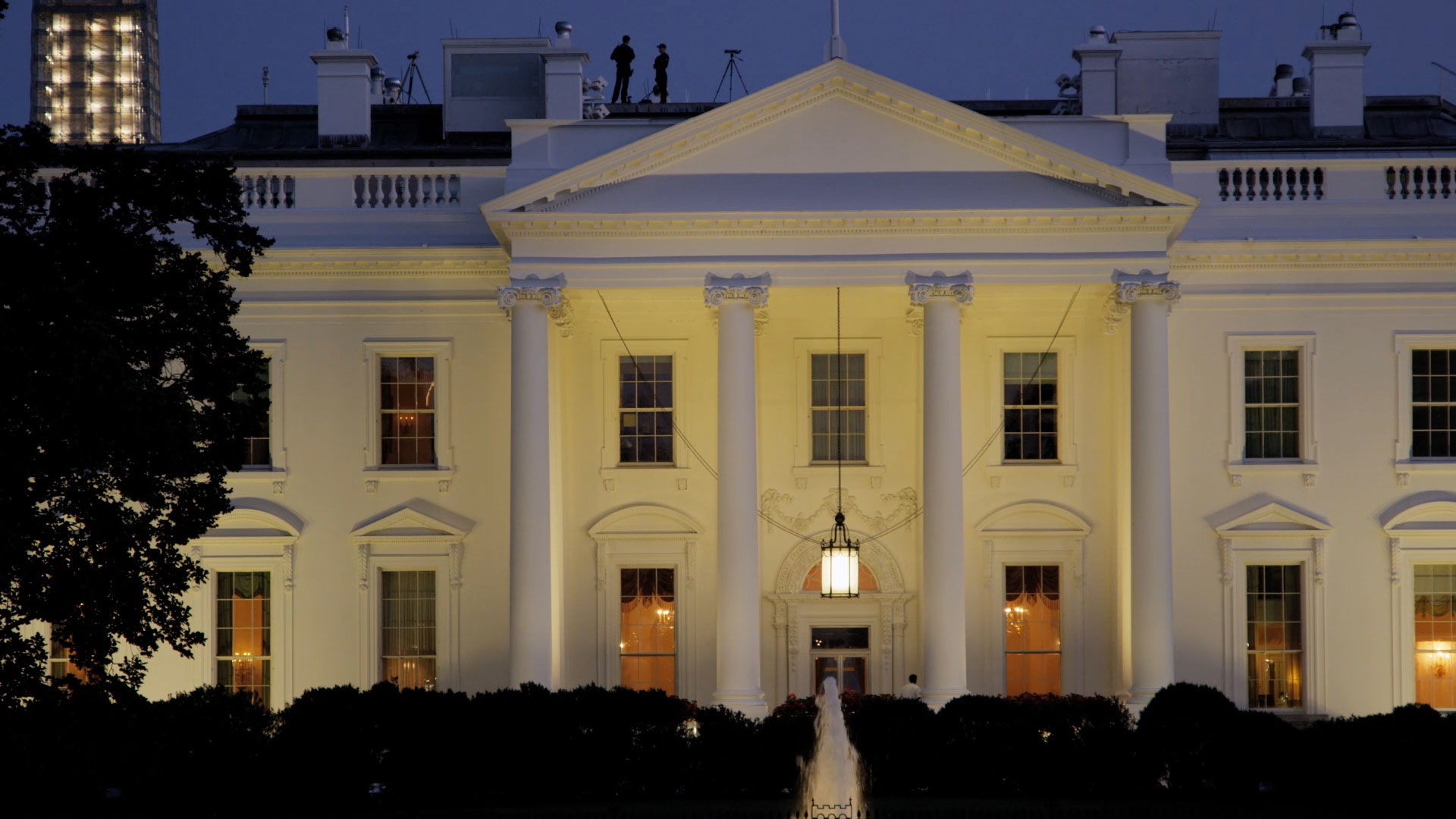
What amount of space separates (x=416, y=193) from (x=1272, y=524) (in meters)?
16.3

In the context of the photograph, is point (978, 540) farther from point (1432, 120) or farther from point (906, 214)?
point (1432, 120)

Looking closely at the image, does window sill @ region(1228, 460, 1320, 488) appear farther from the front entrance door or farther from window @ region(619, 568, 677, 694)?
window @ region(619, 568, 677, 694)

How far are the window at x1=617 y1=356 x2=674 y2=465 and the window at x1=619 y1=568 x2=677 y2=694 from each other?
82.7 inches

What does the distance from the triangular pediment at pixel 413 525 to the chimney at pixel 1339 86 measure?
63.3ft

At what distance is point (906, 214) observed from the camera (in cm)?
2748

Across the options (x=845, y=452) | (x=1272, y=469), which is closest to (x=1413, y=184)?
(x=1272, y=469)

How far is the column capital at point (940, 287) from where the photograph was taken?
90.0 ft

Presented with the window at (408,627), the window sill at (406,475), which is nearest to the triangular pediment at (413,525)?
the window sill at (406,475)

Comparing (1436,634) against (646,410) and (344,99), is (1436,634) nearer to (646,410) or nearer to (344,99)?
(646,410)

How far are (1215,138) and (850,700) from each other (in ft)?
52.9

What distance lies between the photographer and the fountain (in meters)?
22.3

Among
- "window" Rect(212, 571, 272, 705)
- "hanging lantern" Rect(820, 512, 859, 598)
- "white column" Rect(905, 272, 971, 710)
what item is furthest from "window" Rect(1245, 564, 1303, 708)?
"window" Rect(212, 571, 272, 705)

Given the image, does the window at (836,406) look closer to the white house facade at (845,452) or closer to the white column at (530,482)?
the white house facade at (845,452)

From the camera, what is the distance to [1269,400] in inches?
1186
